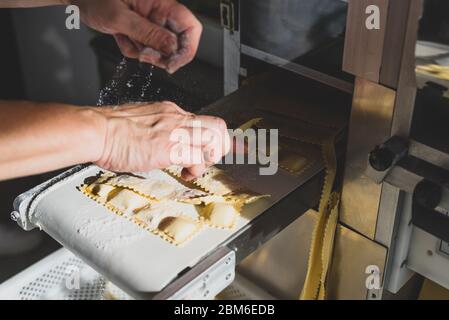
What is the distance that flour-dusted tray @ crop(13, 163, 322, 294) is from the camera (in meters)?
0.88

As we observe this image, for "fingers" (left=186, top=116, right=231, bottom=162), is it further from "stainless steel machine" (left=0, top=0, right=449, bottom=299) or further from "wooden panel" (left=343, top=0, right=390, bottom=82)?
"wooden panel" (left=343, top=0, right=390, bottom=82)

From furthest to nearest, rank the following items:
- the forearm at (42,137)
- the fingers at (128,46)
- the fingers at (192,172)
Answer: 1. the fingers at (128,46)
2. the fingers at (192,172)
3. the forearm at (42,137)

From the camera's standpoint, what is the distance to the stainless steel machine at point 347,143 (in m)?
0.88

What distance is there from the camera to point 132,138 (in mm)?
943

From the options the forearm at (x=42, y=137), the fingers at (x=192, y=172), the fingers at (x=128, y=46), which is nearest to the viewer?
the forearm at (x=42, y=137)

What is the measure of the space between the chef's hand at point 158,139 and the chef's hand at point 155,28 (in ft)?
0.40

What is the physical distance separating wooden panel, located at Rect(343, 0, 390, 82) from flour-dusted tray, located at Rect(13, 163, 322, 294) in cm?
18

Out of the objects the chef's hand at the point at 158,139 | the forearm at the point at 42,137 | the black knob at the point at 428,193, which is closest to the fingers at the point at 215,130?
the chef's hand at the point at 158,139

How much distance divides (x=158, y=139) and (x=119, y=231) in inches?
5.7

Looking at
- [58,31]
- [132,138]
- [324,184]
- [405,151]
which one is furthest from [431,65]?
→ [58,31]

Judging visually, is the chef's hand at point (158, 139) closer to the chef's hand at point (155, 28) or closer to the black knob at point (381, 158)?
the chef's hand at point (155, 28)

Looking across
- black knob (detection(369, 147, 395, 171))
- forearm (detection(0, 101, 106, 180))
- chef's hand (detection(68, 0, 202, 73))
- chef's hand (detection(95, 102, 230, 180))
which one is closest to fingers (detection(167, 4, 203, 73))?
chef's hand (detection(68, 0, 202, 73))
